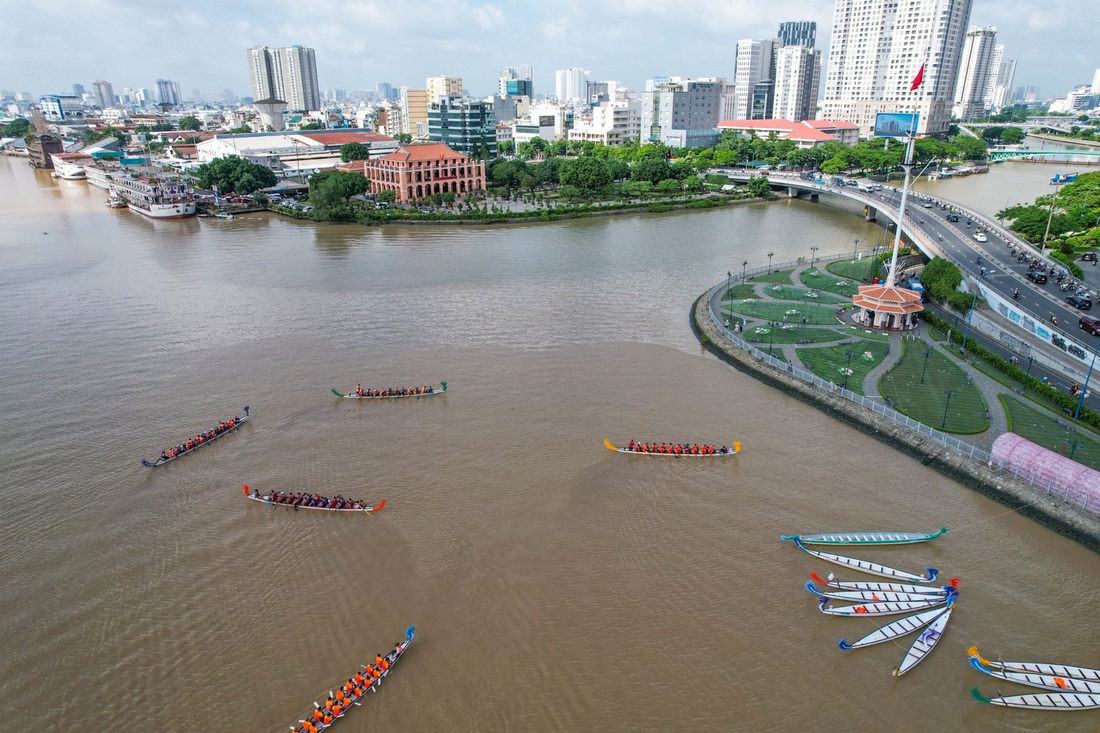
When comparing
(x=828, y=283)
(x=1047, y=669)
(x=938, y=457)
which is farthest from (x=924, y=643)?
(x=828, y=283)

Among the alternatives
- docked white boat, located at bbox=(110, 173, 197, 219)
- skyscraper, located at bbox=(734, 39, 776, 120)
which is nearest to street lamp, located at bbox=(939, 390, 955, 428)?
docked white boat, located at bbox=(110, 173, 197, 219)

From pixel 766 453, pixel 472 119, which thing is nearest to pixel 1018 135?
pixel 472 119

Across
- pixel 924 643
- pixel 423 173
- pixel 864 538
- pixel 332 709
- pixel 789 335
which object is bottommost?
pixel 332 709

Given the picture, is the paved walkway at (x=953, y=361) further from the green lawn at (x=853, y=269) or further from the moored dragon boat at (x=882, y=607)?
the green lawn at (x=853, y=269)

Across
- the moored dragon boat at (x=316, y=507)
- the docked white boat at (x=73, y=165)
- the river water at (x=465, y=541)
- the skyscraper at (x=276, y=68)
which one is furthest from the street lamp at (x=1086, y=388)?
the skyscraper at (x=276, y=68)

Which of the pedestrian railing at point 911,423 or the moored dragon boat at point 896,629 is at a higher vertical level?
the pedestrian railing at point 911,423

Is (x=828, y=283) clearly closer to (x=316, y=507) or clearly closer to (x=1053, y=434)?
(x=1053, y=434)
